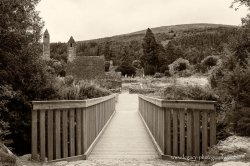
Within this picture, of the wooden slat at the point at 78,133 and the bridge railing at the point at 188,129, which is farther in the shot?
the wooden slat at the point at 78,133

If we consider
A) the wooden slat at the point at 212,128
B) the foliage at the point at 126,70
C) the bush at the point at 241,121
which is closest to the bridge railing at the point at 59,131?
the wooden slat at the point at 212,128

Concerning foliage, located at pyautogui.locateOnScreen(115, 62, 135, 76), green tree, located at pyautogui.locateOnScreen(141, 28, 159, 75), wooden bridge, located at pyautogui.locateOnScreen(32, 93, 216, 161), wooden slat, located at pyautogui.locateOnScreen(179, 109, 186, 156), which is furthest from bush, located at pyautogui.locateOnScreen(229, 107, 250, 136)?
foliage, located at pyautogui.locateOnScreen(115, 62, 135, 76)

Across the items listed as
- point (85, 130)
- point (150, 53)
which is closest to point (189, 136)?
point (85, 130)

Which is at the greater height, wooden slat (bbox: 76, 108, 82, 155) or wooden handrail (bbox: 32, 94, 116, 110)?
wooden handrail (bbox: 32, 94, 116, 110)

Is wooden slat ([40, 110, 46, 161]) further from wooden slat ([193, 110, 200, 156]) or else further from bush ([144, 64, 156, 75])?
bush ([144, 64, 156, 75])

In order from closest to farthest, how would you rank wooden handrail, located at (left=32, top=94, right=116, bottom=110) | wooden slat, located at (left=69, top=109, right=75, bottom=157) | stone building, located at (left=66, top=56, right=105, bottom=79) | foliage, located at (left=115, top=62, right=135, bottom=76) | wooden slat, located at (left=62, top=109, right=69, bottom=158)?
wooden handrail, located at (left=32, top=94, right=116, bottom=110)
wooden slat, located at (left=62, top=109, right=69, bottom=158)
wooden slat, located at (left=69, top=109, right=75, bottom=157)
stone building, located at (left=66, top=56, right=105, bottom=79)
foliage, located at (left=115, top=62, right=135, bottom=76)

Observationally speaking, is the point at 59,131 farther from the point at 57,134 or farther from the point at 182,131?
the point at 182,131

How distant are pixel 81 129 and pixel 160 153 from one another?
1737 millimetres

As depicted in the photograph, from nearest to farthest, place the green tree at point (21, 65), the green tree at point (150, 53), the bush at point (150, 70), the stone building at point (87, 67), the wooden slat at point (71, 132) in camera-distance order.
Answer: the wooden slat at point (71, 132)
the green tree at point (21, 65)
the stone building at point (87, 67)
the bush at point (150, 70)
the green tree at point (150, 53)

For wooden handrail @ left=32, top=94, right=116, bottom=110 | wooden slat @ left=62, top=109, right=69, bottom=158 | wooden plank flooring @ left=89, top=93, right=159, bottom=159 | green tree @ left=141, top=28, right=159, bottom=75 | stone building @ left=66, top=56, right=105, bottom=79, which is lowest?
wooden plank flooring @ left=89, top=93, right=159, bottom=159

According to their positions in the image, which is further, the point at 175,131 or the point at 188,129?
the point at 175,131

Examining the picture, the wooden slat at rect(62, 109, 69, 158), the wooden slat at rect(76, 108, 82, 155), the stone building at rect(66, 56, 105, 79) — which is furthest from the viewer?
the stone building at rect(66, 56, 105, 79)

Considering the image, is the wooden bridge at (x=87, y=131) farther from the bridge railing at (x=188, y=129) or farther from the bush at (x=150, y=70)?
the bush at (x=150, y=70)

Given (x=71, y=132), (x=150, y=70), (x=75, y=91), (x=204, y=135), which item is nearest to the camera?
(x=204, y=135)
